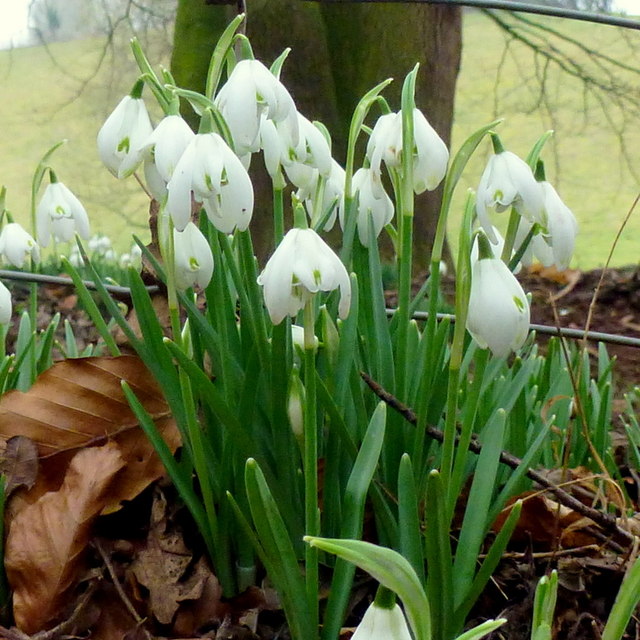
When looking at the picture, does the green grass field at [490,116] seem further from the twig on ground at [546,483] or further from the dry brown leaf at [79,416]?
the twig on ground at [546,483]

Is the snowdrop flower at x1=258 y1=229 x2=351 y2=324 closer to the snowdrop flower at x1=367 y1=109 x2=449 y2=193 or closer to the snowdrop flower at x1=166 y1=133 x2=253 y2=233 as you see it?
the snowdrop flower at x1=166 y1=133 x2=253 y2=233

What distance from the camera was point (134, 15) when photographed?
154 inches

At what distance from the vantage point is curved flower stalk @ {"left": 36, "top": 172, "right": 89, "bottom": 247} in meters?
1.12

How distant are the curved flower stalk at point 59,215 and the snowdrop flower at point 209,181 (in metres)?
0.54

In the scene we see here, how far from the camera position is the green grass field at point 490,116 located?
400 cm

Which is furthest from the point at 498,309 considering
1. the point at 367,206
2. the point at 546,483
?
the point at 367,206

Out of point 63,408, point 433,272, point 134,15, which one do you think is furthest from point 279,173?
point 134,15

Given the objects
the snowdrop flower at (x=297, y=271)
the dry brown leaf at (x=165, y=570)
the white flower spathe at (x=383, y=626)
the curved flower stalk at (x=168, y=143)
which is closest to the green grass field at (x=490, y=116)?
the dry brown leaf at (x=165, y=570)

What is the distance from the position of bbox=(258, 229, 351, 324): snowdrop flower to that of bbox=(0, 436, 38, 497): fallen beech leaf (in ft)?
1.36

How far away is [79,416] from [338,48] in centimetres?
282

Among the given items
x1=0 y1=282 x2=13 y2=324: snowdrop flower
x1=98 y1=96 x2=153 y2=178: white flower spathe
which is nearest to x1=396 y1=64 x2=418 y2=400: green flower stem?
x1=98 y1=96 x2=153 y2=178: white flower spathe

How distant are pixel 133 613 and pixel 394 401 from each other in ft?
1.10

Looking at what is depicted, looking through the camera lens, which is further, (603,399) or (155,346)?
(603,399)

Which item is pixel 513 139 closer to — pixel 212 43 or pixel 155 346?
pixel 212 43
